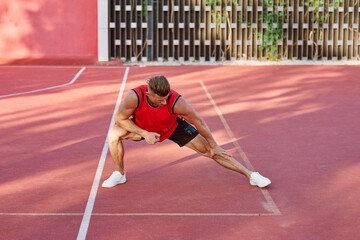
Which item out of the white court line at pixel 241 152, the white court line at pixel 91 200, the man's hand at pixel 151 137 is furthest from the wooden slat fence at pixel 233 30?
the man's hand at pixel 151 137

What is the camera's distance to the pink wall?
17.7 meters

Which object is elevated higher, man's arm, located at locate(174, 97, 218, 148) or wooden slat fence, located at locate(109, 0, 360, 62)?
wooden slat fence, located at locate(109, 0, 360, 62)

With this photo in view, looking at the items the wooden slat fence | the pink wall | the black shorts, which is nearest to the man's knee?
the black shorts

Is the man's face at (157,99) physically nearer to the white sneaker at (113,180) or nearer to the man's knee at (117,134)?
the man's knee at (117,134)

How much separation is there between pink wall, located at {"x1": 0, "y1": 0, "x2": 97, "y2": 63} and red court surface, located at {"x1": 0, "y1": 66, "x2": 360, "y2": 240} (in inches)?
212

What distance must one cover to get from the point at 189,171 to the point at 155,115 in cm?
120

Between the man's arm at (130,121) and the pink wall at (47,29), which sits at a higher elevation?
the pink wall at (47,29)

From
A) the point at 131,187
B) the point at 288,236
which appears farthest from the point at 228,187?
the point at 288,236

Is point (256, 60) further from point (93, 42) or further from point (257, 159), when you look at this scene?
point (257, 159)

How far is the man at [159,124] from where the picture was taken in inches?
219

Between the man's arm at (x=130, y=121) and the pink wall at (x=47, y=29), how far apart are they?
41.3 feet

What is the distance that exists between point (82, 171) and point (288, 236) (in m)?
2.70

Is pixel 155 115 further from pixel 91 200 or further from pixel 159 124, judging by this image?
pixel 91 200

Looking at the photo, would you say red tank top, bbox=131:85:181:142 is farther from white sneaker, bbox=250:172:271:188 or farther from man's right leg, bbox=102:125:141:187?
white sneaker, bbox=250:172:271:188
